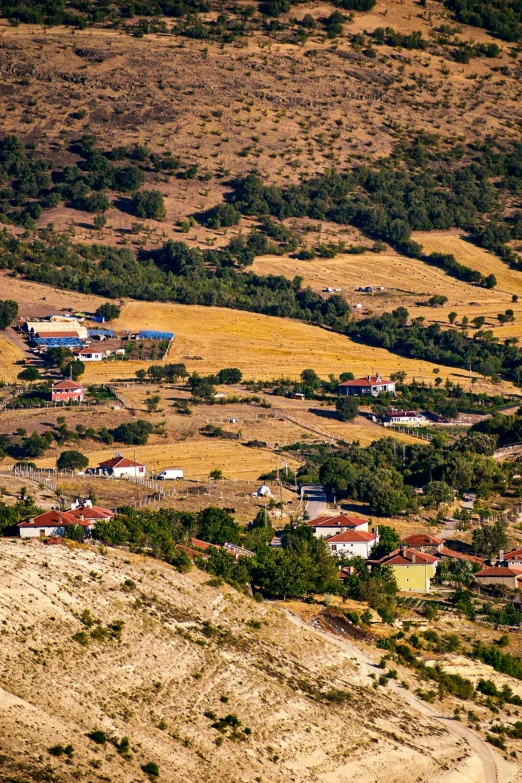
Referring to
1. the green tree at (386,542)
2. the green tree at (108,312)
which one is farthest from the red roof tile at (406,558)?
the green tree at (108,312)

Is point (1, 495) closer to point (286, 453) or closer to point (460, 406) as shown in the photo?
point (286, 453)

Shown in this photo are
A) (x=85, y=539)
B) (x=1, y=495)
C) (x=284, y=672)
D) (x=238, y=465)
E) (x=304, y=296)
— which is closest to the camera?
(x=284, y=672)

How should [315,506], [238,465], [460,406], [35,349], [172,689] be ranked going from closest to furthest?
[172,689] → [315,506] → [238,465] → [460,406] → [35,349]

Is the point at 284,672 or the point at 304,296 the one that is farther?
the point at 304,296

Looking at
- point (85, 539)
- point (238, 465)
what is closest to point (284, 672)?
point (85, 539)

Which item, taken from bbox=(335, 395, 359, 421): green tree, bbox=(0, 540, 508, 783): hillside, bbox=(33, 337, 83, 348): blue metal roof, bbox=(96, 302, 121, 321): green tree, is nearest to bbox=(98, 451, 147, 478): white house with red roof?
bbox=(335, 395, 359, 421): green tree

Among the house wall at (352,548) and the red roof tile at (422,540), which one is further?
the red roof tile at (422,540)

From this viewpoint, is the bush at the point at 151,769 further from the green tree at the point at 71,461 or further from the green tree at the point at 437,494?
the green tree at the point at 71,461
